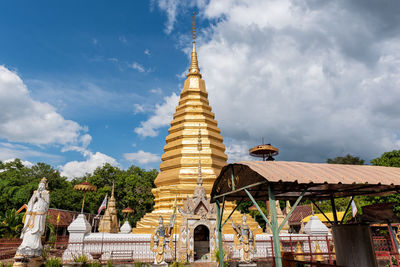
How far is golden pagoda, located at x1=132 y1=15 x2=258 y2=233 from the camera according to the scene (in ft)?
73.1

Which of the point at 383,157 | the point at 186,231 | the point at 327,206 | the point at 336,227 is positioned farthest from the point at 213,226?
the point at 327,206

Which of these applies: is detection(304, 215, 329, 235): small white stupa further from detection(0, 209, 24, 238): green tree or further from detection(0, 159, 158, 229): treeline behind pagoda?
detection(0, 159, 158, 229): treeline behind pagoda

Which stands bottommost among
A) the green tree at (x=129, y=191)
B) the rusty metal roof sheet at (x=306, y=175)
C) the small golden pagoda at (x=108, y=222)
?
the small golden pagoda at (x=108, y=222)

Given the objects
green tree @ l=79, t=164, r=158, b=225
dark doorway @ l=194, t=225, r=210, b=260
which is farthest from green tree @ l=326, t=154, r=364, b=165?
dark doorway @ l=194, t=225, r=210, b=260

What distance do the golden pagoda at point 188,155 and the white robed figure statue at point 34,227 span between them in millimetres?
7598

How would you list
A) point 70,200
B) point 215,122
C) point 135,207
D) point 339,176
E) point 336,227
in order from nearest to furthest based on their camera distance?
point 339,176 < point 336,227 < point 215,122 < point 135,207 < point 70,200

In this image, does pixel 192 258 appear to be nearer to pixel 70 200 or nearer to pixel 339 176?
pixel 339 176

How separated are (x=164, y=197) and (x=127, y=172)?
87.5 feet

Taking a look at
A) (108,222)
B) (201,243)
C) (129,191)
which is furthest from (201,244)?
(129,191)

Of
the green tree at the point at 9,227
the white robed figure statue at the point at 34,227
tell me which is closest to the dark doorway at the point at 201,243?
the white robed figure statue at the point at 34,227

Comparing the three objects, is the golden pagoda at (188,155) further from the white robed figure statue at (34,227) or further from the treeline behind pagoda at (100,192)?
the treeline behind pagoda at (100,192)

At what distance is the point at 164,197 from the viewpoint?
23.0 metres

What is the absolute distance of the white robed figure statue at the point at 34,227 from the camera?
13.0m

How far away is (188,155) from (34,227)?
13.5 meters
